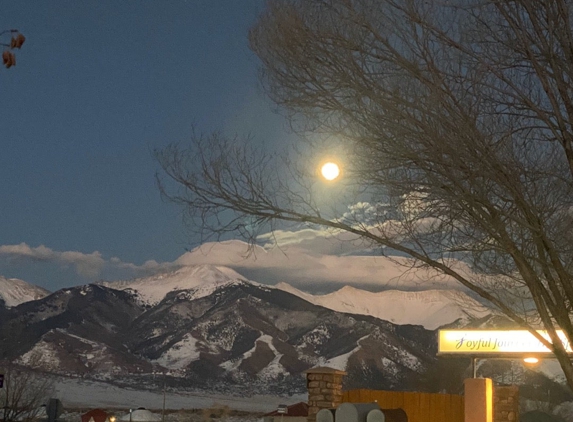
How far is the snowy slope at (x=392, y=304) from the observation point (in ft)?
215

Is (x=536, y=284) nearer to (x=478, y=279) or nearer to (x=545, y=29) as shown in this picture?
(x=545, y=29)

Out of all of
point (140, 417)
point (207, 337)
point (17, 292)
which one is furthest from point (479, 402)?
point (17, 292)

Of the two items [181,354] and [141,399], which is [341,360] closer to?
[181,354]

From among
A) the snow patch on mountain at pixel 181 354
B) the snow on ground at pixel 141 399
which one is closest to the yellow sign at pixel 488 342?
the snow on ground at pixel 141 399

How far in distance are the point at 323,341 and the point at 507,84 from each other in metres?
65.6

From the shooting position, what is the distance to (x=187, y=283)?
80375 millimetres

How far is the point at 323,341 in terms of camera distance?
233ft

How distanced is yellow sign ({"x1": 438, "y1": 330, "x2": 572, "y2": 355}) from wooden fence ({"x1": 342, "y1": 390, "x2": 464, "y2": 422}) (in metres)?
4.93

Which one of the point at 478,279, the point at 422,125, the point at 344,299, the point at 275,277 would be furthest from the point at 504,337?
the point at 275,277

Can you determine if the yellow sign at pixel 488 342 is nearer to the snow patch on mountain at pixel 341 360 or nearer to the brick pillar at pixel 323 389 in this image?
the brick pillar at pixel 323 389

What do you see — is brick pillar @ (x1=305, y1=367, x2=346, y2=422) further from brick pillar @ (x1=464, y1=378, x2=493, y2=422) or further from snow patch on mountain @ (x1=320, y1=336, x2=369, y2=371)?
snow patch on mountain @ (x1=320, y1=336, x2=369, y2=371)

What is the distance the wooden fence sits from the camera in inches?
487

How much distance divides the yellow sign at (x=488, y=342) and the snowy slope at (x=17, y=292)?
61.9 metres

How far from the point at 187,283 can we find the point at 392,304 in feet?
68.1
